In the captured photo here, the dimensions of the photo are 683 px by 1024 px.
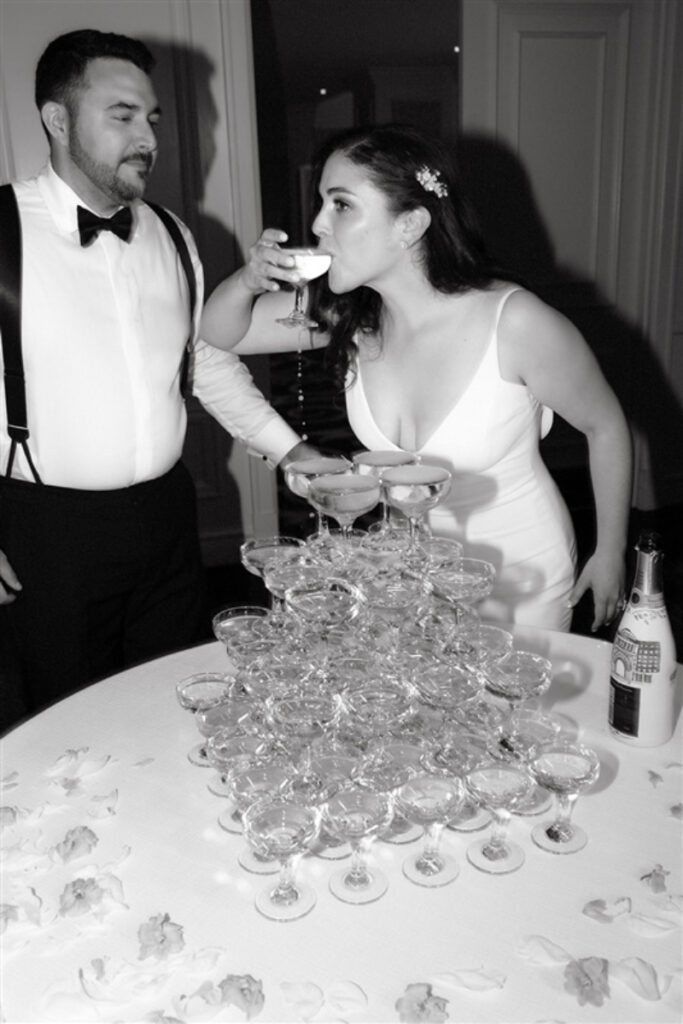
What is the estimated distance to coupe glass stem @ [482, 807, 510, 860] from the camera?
4.28 ft

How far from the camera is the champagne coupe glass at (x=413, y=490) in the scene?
1771mm

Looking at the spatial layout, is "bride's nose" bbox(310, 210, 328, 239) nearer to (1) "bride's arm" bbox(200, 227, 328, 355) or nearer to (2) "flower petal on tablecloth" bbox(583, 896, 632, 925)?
(1) "bride's arm" bbox(200, 227, 328, 355)

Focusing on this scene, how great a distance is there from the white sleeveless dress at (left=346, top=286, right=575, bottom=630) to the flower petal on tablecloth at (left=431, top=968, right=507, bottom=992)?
1.24m

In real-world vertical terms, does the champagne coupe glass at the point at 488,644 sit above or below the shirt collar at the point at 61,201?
below

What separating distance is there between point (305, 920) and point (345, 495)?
2.57 feet

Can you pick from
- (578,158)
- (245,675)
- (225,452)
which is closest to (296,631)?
(245,675)

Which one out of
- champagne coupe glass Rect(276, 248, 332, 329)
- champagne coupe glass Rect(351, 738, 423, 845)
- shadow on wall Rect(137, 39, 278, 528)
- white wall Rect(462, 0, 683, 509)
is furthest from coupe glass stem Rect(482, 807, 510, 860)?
white wall Rect(462, 0, 683, 509)

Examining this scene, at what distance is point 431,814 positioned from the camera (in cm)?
123

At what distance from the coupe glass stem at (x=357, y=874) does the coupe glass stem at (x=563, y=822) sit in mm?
270

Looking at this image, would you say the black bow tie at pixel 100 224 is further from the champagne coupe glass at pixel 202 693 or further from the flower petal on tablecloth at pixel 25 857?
the flower petal on tablecloth at pixel 25 857

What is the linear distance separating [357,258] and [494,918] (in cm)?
151

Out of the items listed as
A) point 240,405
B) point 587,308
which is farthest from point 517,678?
point 587,308

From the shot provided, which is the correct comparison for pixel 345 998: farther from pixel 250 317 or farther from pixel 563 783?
pixel 250 317

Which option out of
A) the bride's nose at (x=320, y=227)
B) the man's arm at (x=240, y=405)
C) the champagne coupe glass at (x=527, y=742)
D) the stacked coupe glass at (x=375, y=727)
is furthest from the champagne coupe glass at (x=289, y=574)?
the man's arm at (x=240, y=405)
